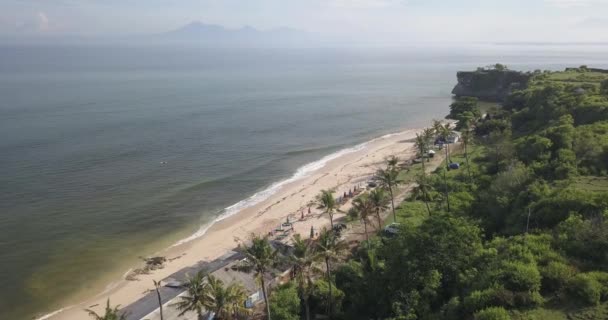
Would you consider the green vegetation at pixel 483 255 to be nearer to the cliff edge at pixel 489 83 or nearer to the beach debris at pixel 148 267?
the beach debris at pixel 148 267

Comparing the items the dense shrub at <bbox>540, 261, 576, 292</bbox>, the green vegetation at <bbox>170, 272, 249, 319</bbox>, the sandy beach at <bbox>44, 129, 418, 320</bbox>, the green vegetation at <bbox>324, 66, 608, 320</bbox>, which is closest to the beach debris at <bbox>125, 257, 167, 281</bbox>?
the sandy beach at <bbox>44, 129, 418, 320</bbox>

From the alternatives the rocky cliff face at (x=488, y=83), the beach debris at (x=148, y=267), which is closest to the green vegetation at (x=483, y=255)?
the beach debris at (x=148, y=267)

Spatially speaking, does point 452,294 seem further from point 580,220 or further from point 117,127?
point 117,127

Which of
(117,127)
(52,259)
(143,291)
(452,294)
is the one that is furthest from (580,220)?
(117,127)

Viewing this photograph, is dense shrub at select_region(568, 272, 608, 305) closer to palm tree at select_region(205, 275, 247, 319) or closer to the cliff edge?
palm tree at select_region(205, 275, 247, 319)

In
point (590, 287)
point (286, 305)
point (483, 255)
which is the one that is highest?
point (590, 287)

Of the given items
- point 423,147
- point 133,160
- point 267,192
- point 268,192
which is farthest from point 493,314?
point 133,160

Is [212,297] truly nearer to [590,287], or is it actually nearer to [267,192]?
[590,287]
